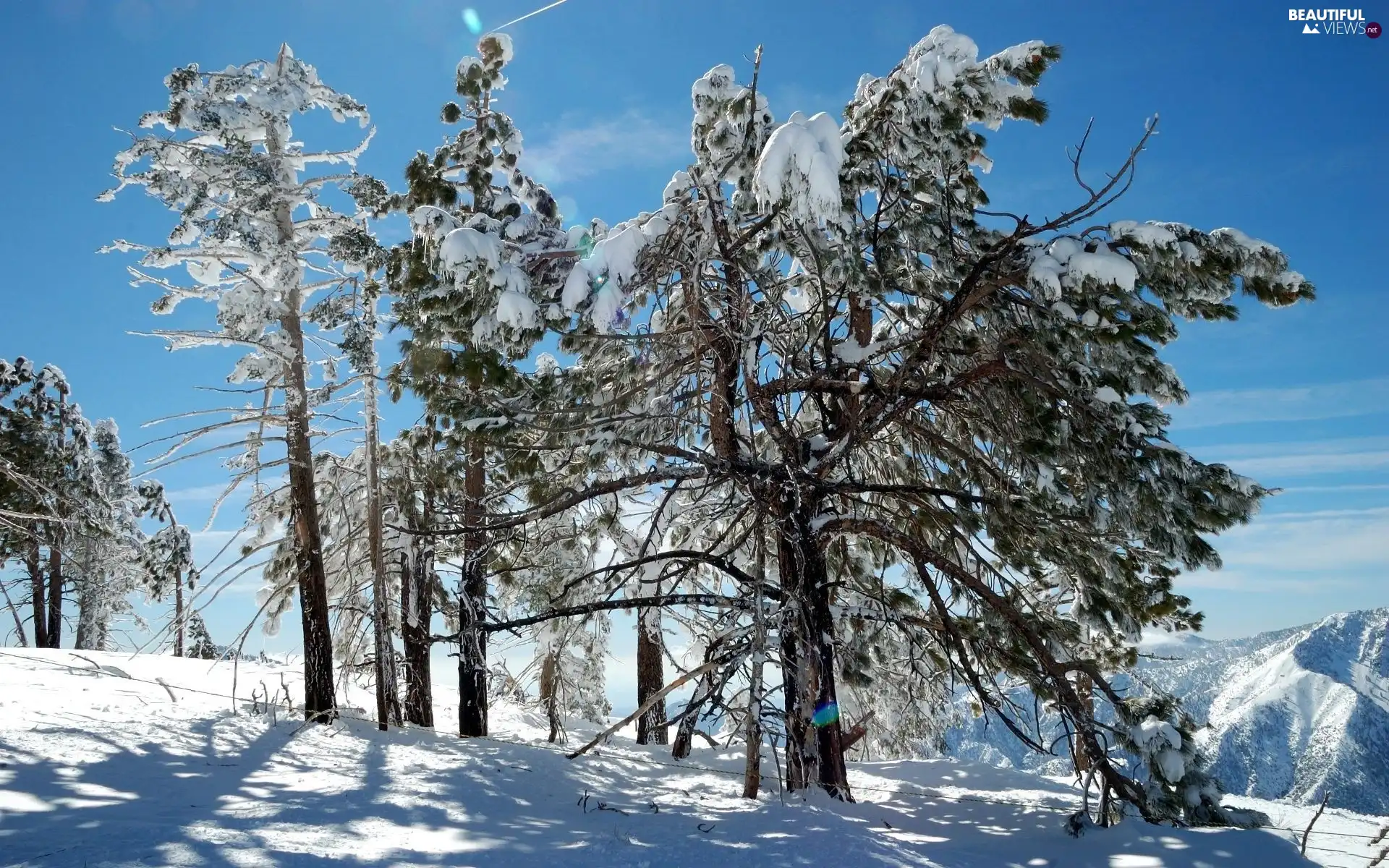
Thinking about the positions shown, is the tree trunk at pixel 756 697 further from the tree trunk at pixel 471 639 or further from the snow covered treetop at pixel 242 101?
the snow covered treetop at pixel 242 101

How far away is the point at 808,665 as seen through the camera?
7.38m

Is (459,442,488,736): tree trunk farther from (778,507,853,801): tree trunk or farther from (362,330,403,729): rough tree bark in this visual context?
(778,507,853,801): tree trunk

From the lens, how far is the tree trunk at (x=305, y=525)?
1155 cm

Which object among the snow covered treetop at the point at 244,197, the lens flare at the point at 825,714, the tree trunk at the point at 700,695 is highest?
the snow covered treetop at the point at 244,197

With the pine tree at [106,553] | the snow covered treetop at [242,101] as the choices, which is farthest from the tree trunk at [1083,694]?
the pine tree at [106,553]

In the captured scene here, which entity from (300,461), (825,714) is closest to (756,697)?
(825,714)

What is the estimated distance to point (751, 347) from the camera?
344 inches

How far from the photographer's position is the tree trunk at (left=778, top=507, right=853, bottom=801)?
7441 millimetres

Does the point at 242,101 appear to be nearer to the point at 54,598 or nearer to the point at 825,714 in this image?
the point at 825,714

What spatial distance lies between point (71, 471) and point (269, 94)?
52.7ft

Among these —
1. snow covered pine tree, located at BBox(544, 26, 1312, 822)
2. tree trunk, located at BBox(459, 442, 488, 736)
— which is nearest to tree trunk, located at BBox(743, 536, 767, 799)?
snow covered pine tree, located at BBox(544, 26, 1312, 822)

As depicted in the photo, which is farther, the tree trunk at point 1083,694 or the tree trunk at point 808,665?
the tree trunk at point 1083,694

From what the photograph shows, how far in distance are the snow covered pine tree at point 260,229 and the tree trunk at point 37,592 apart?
1610 centimetres

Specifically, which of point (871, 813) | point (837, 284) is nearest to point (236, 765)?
point (871, 813)
